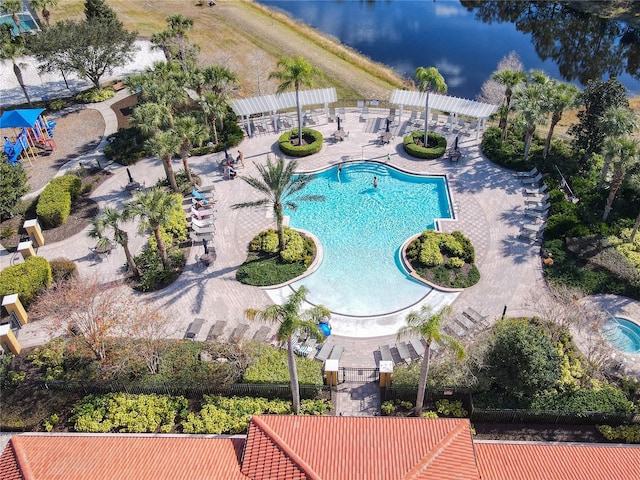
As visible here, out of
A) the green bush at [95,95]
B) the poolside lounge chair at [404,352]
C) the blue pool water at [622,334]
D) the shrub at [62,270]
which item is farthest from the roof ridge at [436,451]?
the green bush at [95,95]

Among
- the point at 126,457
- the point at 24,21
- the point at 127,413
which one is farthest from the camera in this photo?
the point at 24,21

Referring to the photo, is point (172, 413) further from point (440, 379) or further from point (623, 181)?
point (623, 181)

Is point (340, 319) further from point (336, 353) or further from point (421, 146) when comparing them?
point (421, 146)

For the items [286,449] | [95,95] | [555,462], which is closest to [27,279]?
[286,449]

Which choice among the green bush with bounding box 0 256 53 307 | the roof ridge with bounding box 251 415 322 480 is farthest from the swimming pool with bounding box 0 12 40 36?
the roof ridge with bounding box 251 415 322 480

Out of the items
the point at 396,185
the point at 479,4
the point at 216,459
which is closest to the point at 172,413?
the point at 216,459
